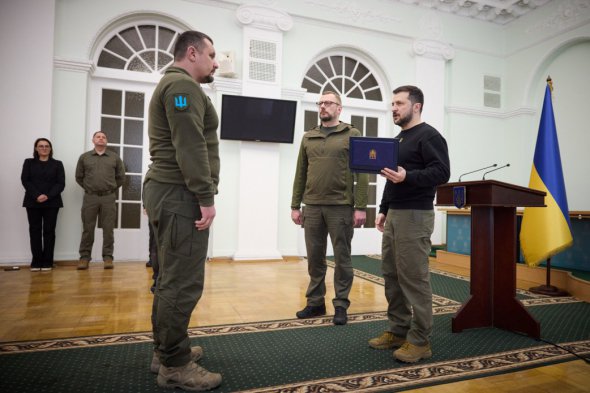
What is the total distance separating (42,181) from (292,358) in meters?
3.77

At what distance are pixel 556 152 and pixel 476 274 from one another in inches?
68.2

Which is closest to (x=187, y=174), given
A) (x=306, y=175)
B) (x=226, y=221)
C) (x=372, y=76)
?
(x=306, y=175)

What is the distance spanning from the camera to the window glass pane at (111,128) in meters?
5.04

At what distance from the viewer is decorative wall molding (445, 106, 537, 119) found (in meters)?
6.54

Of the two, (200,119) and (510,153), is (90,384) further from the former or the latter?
(510,153)

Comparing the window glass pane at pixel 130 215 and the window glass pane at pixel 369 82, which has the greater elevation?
the window glass pane at pixel 369 82

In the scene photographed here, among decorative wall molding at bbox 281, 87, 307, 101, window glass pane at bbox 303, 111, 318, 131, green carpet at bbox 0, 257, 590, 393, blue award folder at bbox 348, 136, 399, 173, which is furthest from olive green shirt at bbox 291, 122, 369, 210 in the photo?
window glass pane at bbox 303, 111, 318, 131

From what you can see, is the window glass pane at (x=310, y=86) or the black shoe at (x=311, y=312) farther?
the window glass pane at (x=310, y=86)

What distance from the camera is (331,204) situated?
262cm

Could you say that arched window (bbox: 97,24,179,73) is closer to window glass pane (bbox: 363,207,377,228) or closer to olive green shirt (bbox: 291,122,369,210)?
olive green shirt (bbox: 291,122,369,210)

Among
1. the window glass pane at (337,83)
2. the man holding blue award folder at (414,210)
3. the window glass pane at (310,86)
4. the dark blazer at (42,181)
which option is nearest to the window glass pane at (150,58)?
the dark blazer at (42,181)

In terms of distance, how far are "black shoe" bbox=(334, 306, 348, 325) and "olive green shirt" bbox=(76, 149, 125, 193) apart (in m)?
3.23

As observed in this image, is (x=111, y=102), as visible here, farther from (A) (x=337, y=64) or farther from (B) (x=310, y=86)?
(A) (x=337, y=64)

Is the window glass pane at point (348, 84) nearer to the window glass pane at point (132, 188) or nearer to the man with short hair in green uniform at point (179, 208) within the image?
the window glass pane at point (132, 188)
